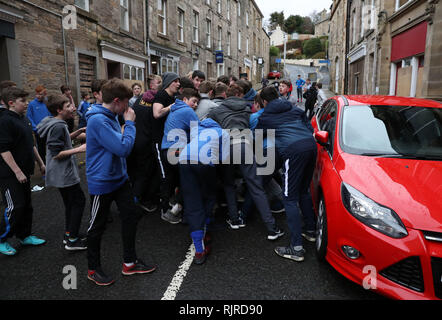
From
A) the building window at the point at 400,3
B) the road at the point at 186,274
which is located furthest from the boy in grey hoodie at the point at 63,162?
the building window at the point at 400,3

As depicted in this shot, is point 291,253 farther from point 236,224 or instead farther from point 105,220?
point 105,220

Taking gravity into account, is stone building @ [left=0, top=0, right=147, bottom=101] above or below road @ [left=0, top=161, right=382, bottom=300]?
above

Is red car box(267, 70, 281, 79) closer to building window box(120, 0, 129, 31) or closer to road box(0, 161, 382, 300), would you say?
building window box(120, 0, 129, 31)

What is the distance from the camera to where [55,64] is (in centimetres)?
970

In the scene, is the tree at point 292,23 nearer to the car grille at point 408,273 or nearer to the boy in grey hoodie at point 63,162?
the boy in grey hoodie at point 63,162

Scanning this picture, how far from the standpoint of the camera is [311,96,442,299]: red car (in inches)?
91.6

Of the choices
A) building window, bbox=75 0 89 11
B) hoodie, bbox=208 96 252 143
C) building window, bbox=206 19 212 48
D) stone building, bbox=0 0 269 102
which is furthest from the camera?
building window, bbox=206 19 212 48

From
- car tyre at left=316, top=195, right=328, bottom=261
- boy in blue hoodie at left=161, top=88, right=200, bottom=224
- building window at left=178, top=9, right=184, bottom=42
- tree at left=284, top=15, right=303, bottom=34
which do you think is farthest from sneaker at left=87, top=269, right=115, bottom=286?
tree at left=284, top=15, right=303, bottom=34

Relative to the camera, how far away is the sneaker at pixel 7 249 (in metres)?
3.54

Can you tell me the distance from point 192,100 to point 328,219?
214cm

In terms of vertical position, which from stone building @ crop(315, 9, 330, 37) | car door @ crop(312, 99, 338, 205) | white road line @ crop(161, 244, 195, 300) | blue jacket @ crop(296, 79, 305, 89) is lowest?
white road line @ crop(161, 244, 195, 300)

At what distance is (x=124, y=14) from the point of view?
13.9 m

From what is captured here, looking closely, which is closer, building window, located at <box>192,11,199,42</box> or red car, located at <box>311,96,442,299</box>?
red car, located at <box>311,96,442,299</box>

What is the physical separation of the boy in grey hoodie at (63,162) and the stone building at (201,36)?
513 inches
